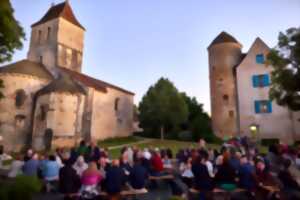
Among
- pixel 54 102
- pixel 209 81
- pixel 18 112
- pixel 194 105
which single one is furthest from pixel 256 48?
pixel 18 112

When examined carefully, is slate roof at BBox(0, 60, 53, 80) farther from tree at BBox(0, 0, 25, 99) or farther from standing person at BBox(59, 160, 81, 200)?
standing person at BBox(59, 160, 81, 200)

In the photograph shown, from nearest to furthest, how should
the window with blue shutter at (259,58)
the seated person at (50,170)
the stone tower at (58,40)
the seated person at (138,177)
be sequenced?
the seated person at (138,177) < the seated person at (50,170) < the window with blue shutter at (259,58) < the stone tower at (58,40)

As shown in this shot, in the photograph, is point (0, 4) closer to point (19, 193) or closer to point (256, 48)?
point (19, 193)

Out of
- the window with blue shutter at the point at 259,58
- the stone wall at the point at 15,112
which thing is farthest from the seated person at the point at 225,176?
the stone wall at the point at 15,112

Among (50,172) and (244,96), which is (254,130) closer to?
(244,96)

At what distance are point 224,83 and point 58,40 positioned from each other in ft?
76.5

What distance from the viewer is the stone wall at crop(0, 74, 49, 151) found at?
26438 mm

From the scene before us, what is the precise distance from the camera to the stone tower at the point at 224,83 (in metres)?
29.5

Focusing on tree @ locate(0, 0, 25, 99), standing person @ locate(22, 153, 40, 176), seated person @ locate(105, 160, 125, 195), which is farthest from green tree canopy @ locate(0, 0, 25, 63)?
seated person @ locate(105, 160, 125, 195)

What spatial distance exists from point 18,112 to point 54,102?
16.2 ft

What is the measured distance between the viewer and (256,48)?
28.8 m

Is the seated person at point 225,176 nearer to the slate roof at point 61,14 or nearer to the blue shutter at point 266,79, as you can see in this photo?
the blue shutter at point 266,79

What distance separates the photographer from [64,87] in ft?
86.7

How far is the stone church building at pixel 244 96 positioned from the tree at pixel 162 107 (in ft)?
19.0
